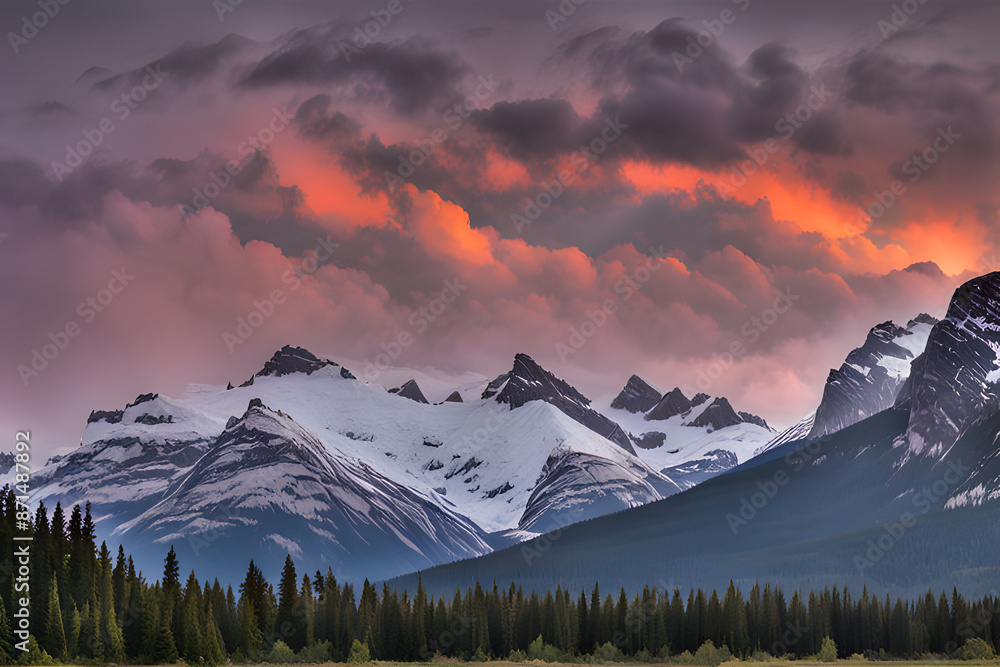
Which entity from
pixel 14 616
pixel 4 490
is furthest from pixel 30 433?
pixel 4 490

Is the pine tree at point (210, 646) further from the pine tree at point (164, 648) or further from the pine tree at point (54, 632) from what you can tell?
the pine tree at point (54, 632)

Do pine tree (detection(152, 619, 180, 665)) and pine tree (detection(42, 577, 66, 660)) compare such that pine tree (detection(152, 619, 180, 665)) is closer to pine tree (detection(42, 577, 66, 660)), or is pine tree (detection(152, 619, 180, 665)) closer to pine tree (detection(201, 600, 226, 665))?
pine tree (detection(201, 600, 226, 665))

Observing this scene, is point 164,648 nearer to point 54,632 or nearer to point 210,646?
point 210,646

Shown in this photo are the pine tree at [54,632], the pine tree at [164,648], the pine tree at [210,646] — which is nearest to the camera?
the pine tree at [54,632]

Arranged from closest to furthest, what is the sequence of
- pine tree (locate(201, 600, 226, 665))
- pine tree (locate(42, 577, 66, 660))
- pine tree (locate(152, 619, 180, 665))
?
1. pine tree (locate(42, 577, 66, 660))
2. pine tree (locate(152, 619, 180, 665))
3. pine tree (locate(201, 600, 226, 665))

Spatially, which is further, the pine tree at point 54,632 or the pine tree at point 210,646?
the pine tree at point 210,646

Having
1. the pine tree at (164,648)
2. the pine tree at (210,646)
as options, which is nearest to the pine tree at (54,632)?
the pine tree at (164,648)

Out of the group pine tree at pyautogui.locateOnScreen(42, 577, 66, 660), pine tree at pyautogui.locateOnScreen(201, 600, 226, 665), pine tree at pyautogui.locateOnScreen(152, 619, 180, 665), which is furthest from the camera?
pine tree at pyautogui.locateOnScreen(201, 600, 226, 665)

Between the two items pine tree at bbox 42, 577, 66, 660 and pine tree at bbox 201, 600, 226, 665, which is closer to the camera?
pine tree at bbox 42, 577, 66, 660

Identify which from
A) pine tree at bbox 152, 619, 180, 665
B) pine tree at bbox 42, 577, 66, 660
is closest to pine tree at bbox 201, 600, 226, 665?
pine tree at bbox 152, 619, 180, 665

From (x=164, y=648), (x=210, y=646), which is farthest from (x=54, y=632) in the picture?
(x=210, y=646)

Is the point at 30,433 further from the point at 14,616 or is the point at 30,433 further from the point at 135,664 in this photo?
the point at 135,664

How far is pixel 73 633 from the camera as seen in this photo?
168375 millimetres

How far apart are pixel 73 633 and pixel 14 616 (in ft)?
34.4
